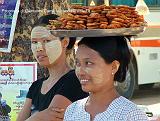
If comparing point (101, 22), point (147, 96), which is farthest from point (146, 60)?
point (101, 22)

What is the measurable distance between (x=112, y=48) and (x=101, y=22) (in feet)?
0.52

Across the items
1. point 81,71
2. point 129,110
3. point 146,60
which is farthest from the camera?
point 146,60

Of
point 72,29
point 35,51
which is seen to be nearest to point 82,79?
point 72,29

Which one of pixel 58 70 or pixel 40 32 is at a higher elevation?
pixel 40 32

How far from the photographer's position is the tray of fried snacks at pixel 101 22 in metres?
2.52

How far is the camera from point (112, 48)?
2611 mm

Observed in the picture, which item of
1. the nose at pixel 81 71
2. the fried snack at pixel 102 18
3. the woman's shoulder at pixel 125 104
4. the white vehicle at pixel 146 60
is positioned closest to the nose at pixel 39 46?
the fried snack at pixel 102 18

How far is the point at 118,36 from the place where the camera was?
262 centimetres

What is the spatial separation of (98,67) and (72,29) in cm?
24

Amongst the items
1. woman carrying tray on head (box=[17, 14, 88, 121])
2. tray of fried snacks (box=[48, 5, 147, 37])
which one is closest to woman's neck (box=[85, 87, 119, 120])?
tray of fried snacks (box=[48, 5, 147, 37])

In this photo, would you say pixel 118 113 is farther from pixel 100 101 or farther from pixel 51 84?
→ pixel 51 84

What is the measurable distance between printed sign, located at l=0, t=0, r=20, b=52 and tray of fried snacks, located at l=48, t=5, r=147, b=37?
1.52 meters

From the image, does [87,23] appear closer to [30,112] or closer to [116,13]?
[116,13]

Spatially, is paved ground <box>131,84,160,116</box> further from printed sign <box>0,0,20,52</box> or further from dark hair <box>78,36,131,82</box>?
dark hair <box>78,36,131,82</box>
